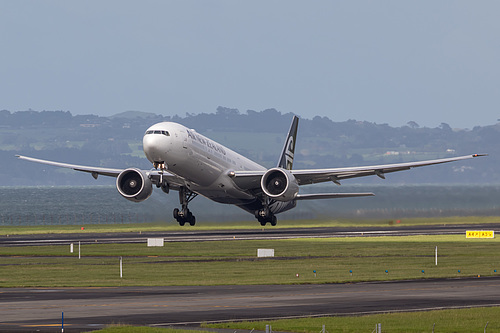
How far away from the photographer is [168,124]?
226ft

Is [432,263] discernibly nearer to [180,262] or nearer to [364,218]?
[180,262]

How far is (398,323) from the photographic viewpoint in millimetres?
31203

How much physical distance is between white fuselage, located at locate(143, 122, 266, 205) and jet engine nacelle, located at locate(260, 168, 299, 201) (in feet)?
10.0

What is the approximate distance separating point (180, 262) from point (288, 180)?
17537 millimetres

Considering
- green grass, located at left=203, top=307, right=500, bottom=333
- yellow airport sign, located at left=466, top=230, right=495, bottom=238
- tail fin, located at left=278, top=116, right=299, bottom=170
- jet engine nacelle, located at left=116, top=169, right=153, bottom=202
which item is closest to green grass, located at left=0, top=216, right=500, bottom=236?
tail fin, located at left=278, top=116, right=299, bottom=170

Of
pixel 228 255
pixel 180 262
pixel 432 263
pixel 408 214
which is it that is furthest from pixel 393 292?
pixel 408 214

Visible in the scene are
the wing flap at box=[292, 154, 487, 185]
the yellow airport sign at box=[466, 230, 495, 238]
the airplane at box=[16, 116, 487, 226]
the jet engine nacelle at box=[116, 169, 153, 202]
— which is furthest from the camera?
the wing flap at box=[292, 154, 487, 185]

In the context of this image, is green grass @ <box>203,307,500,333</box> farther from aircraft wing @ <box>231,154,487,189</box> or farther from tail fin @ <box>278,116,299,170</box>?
tail fin @ <box>278,116,299,170</box>

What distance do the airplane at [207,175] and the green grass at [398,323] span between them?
35.8 m

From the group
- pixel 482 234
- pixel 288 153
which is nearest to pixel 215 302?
pixel 482 234

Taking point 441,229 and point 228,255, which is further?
point 441,229

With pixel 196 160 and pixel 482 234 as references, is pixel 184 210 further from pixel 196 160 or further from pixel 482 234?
pixel 482 234

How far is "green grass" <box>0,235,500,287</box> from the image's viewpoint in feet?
163

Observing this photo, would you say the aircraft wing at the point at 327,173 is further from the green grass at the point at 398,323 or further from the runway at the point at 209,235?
the green grass at the point at 398,323
